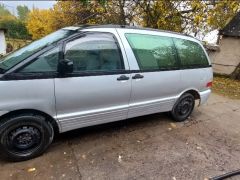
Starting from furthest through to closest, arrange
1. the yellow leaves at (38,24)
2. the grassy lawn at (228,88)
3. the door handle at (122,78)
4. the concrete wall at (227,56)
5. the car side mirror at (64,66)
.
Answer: the yellow leaves at (38,24), the concrete wall at (227,56), the grassy lawn at (228,88), the door handle at (122,78), the car side mirror at (64,66)

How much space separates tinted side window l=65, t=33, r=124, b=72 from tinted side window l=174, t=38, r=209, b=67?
5.04 feet

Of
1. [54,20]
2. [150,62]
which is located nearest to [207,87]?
[150,62]

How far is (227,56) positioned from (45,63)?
34.8 feet

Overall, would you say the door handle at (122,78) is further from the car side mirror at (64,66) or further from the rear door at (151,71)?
the car side mirror at (64,66)

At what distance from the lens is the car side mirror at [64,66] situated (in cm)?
337

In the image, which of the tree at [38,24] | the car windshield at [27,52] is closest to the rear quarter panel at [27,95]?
the car windshield at [27,52]

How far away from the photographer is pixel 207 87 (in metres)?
5.55

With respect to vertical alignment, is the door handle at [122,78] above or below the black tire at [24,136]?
above

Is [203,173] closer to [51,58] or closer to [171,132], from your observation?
[171,132]

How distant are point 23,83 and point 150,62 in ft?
7.24

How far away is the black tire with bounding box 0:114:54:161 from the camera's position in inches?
129

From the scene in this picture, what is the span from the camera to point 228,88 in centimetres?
928

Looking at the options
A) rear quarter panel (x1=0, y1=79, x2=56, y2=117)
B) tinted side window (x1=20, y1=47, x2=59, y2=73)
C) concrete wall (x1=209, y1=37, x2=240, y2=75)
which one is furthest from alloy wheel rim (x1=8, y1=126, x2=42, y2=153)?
concrete wall (x1=209, y1=37, x2=240, y2=75)

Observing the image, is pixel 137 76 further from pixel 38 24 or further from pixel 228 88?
pixel 38 24
